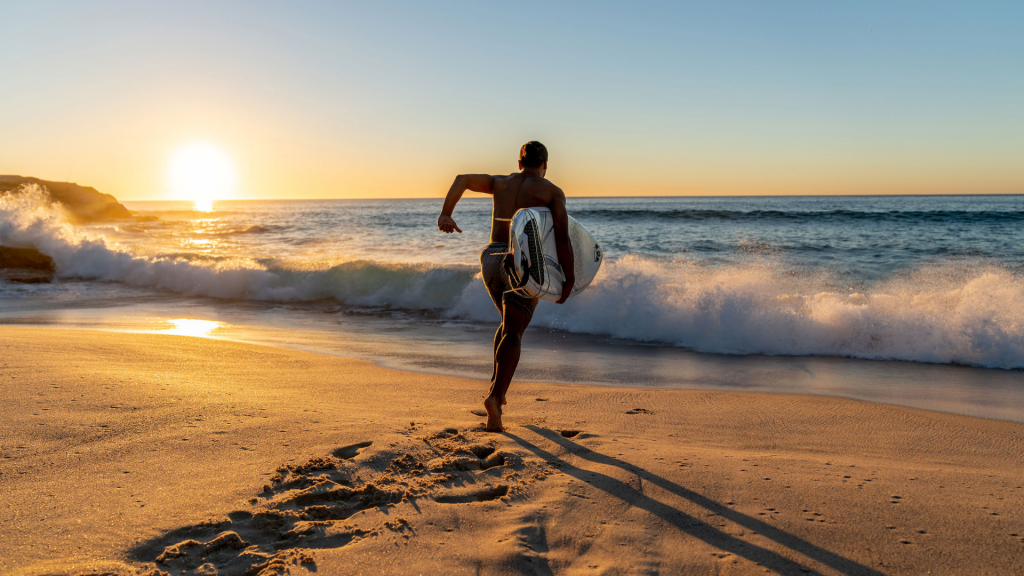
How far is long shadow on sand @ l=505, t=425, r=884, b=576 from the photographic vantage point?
2115 mm

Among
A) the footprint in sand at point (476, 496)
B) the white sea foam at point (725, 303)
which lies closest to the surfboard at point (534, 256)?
the footprint in sand at point (476, 496)

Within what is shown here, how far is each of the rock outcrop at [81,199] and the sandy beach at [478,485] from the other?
46.7 metres

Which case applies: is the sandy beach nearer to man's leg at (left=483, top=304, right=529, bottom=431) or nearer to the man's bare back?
man's leg at (left=483, top=304, right=529, bottom=431)

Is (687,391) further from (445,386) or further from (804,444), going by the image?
(445,386)

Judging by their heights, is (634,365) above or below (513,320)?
below

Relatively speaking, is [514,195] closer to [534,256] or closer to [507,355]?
[534,256]

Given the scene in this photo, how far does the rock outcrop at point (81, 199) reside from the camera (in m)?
42.2

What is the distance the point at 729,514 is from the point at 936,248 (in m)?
19.6

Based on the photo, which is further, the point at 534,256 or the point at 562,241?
the point at 562,241

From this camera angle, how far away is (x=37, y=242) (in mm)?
16344

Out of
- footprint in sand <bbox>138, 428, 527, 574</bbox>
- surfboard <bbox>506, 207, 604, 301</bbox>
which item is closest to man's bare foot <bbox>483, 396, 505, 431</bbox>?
footprint in sand <bbox>138, 428, 527, 574</bbox>

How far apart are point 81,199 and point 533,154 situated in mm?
A: 53575

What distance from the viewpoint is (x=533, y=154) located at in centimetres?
357

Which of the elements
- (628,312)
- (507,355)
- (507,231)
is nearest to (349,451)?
(507,355)
